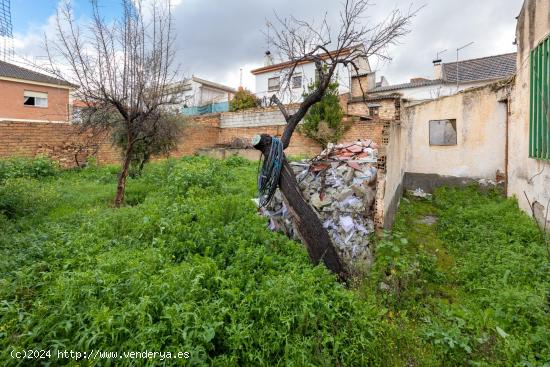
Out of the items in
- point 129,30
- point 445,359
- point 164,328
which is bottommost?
point 445,359

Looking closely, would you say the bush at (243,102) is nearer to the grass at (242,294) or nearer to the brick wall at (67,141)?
the brick wall at (67,141)

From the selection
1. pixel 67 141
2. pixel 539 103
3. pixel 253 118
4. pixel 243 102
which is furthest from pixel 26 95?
pixel 539 103

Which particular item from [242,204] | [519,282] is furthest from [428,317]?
[242,204]

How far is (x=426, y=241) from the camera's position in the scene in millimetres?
5289

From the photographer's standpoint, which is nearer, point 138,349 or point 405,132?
point 138,349

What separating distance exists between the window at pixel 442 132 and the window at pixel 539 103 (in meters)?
3.46

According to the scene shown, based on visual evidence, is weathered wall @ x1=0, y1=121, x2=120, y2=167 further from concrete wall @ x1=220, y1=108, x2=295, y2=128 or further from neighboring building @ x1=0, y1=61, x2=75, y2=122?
neighboring building @ x1=0, y1=61, x2=75, y2=122

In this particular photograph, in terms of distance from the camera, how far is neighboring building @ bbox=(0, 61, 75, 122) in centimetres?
1709

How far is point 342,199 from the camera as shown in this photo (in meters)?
4.42

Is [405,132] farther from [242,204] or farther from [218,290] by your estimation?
[218,290]

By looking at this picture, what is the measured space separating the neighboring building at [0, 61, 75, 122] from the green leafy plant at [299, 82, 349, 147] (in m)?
14.5

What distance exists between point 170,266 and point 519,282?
401 centimetres

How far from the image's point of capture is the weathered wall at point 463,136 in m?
8.05

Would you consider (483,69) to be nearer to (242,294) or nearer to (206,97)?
(206,97)
